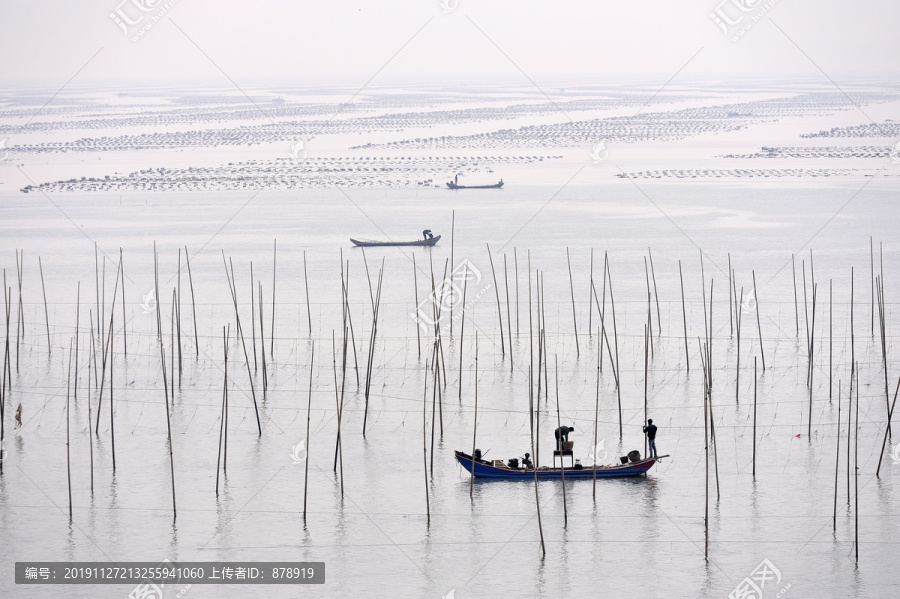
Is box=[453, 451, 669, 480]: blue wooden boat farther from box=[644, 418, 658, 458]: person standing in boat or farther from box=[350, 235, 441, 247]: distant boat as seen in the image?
box=[350, 235, 441, 247]: distant boat

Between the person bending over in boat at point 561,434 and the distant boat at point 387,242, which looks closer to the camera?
the person bending over in boat at point 561,434

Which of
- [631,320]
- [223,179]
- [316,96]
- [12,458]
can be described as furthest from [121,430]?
[316,96]

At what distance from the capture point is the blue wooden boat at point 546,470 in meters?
19.4

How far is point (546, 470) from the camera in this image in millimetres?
Result: 19266

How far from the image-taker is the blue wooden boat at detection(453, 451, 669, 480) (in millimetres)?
19359

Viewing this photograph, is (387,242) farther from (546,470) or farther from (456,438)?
(546,470)

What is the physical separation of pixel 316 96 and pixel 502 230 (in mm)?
112684
